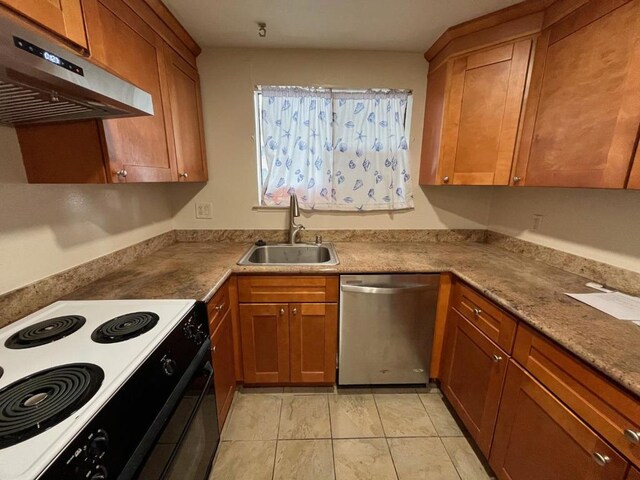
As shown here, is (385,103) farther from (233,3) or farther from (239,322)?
(239,322)

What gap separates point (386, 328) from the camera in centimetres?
170

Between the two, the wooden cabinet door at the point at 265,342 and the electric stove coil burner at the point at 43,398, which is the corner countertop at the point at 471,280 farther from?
the electric stove coil burner at the point at 43,398

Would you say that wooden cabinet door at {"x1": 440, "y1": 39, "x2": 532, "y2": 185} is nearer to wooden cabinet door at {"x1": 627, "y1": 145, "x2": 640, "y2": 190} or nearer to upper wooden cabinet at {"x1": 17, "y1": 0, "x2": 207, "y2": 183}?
wooden cabinet door at {"x1": 627, "y1": 145, "x2": 640, "y2": 190}

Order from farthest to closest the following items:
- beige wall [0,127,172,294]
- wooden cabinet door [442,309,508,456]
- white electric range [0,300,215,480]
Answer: wooden cabinet door [442,309,508,456], beige wall [0,127,172,294], white electric range [0,300,215,480]

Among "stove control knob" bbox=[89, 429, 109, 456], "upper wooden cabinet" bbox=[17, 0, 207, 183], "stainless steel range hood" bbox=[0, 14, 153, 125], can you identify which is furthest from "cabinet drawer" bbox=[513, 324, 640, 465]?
"upper wooden cabinet" bbox=[17, 0, 207, 183]

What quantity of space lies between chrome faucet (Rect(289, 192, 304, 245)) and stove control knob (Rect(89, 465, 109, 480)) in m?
1.58

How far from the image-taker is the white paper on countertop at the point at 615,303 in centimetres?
104

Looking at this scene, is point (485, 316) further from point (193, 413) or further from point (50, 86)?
point (50, 86)

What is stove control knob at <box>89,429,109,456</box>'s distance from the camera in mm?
571

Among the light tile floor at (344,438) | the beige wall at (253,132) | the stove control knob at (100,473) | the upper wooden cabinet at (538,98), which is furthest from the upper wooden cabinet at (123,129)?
the upper wooden cabinet at (538,98)

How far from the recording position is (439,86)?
181 centimetres

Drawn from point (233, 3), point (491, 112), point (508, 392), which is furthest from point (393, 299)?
point (233, 3)

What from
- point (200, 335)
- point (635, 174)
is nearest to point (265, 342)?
point (200, 335)

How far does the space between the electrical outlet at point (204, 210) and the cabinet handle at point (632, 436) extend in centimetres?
228
